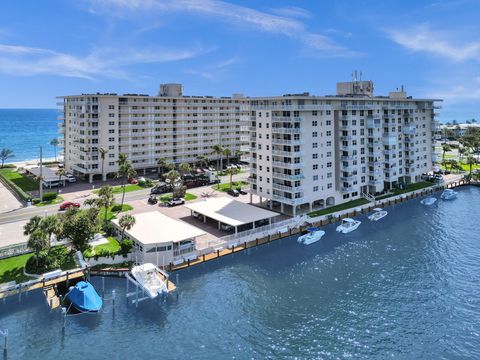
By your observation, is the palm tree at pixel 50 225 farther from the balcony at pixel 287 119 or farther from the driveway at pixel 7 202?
the balcony at pixel 287 119

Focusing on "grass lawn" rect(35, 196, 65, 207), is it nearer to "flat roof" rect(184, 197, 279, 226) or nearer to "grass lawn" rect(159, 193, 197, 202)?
"grass lawn" rect(159, 193, 197, 202)

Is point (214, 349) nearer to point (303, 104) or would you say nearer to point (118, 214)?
point (118, 214)

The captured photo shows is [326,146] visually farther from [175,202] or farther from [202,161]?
[202,161]

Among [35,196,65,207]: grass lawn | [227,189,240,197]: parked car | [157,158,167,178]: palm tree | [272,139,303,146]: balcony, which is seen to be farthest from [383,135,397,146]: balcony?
[35,196,65,207]: grass lawn

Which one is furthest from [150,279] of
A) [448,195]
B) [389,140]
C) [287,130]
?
[448,195]

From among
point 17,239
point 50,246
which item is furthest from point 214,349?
point 17,239

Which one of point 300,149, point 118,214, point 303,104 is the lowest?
point 118,214
